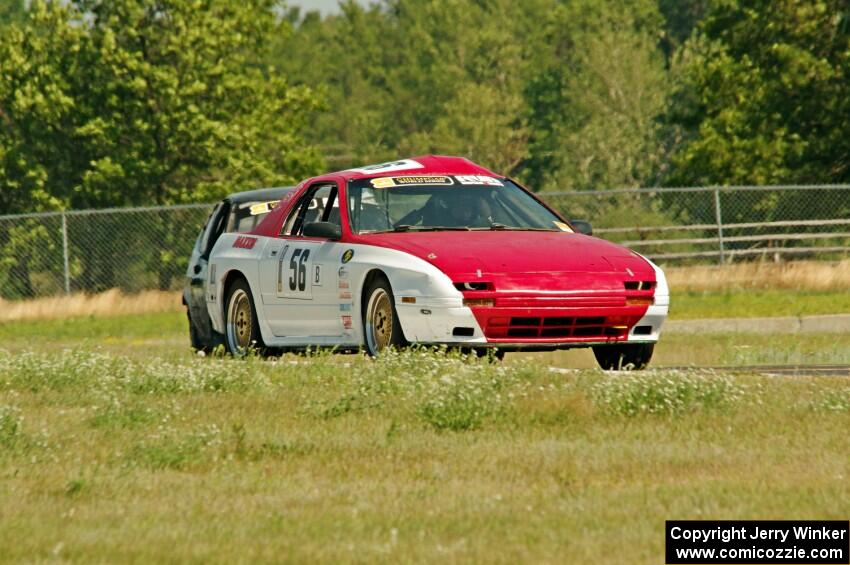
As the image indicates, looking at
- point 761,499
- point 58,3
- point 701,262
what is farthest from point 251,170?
point 761,499

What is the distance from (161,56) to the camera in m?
42.2

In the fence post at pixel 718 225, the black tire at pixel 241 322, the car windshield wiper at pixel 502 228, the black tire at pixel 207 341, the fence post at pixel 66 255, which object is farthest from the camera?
the fence post at pixel 718 225

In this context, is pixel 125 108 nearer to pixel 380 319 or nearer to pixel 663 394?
pixel 380 319

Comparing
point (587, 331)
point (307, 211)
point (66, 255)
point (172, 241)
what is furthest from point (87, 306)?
point (587, 331)

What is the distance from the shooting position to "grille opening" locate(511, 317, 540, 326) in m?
11.8

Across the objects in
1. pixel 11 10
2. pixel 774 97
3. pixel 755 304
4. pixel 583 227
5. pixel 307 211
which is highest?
pixel 11 10

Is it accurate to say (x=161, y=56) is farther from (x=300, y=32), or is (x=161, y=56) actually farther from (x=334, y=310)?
(x=300, y=32)

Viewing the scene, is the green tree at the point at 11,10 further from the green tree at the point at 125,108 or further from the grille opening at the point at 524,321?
the grille opening at the point at 524,321

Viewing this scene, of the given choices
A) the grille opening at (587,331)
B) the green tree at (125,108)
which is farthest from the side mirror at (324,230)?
the green tree at (125,108)

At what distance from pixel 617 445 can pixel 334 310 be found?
5268 mm

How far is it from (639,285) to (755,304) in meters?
12.9

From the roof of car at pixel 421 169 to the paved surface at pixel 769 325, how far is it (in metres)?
6.65

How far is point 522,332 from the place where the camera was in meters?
11.9

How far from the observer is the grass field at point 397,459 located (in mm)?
6023
